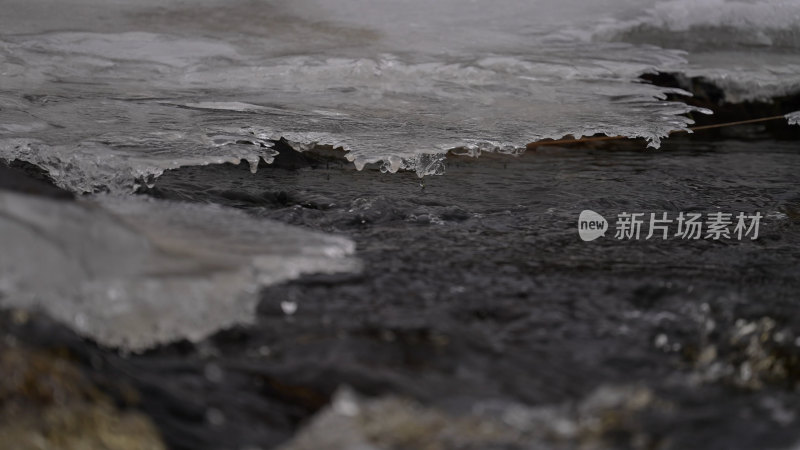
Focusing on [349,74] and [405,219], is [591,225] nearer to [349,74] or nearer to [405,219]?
[405,219]

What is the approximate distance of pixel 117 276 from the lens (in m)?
1.53

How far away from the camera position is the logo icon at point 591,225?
8.02 feet

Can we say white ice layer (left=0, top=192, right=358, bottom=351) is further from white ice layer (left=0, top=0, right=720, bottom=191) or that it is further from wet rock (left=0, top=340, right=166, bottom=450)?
white ice layer (left=0, top=0, right=720, bottom=191)

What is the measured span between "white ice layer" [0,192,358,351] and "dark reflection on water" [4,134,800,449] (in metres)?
0.05

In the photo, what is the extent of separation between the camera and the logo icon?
2443 millimetres

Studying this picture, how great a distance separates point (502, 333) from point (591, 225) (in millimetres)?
1027

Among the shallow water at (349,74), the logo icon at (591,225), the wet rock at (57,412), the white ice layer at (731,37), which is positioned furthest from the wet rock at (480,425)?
the white ice layer at (731,37)

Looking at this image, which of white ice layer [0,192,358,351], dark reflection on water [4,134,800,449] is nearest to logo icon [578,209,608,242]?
dark reflection on water [4,134,800,449]

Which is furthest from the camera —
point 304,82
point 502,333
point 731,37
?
point 731,37

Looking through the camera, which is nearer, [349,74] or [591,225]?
[591,225]

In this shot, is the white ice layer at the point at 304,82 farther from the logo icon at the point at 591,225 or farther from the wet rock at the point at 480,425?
the wet rock at the point at 480,425

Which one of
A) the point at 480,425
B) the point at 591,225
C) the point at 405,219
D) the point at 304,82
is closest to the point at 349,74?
the point at 304,82

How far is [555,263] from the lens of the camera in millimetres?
2133

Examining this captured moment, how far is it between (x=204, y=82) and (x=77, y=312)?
178 cm
